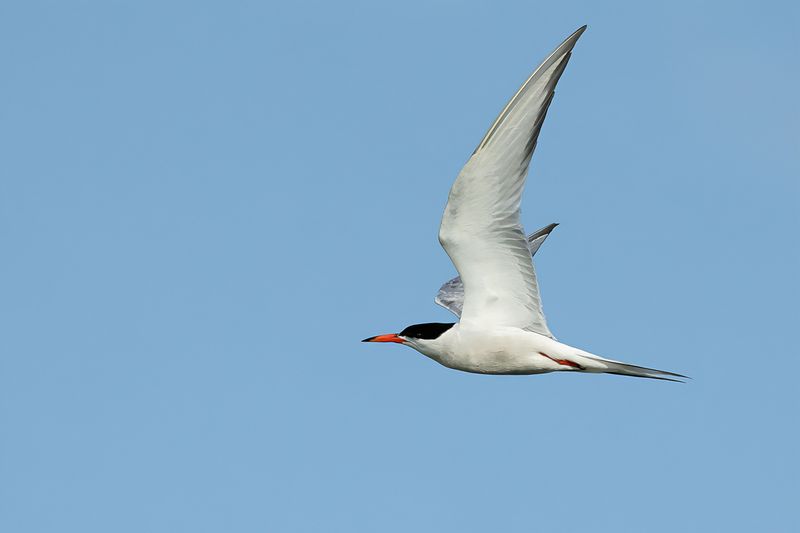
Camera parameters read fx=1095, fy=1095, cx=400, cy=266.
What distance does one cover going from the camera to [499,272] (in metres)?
12.8

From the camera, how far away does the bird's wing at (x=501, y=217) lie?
35.9 ft

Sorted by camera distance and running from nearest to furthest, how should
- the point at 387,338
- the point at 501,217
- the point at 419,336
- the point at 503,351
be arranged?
the point at 501,217 < the point at 503,351 < the point at 419,336 < the point at 387,338

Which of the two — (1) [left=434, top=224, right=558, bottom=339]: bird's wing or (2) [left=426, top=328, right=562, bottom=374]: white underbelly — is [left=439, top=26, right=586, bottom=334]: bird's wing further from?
(1) [left=434, top=224, right=558, bottom=339]: bird's wing

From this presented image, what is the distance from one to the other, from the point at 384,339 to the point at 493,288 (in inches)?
72.8

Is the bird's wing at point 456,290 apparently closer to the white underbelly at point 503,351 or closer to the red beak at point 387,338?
the red beak at point 387,338

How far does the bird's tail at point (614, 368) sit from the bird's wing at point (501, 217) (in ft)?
2.25

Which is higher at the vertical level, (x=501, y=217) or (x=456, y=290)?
(x=456, y=290)

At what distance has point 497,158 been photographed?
37.2ft

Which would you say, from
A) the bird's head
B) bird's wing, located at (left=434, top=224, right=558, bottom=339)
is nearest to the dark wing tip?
bird's wing, located at (left=434, top=224, right=558, bottom=339)

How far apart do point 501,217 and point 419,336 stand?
2.28 meters

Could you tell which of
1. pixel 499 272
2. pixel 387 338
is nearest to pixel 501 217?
pixel 499 272

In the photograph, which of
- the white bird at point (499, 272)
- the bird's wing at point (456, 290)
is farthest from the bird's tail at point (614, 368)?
the bird's wing at point (456, 290)

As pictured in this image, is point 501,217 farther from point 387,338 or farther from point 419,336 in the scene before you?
point 387,338

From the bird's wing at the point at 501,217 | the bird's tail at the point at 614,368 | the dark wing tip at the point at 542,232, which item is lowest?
the bird's tail at the point at 614,368
